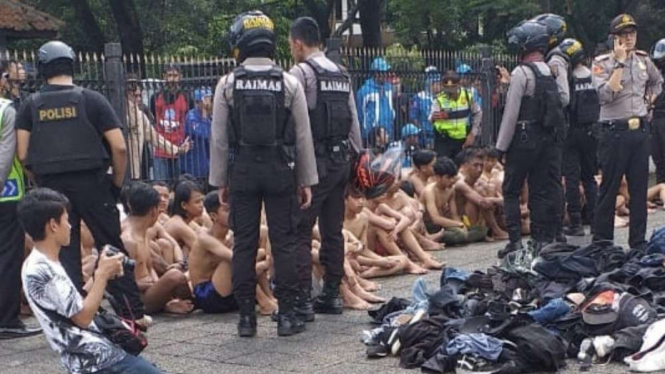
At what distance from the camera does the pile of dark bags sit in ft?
20.5

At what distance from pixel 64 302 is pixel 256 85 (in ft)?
8.45

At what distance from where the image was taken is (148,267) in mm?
8578

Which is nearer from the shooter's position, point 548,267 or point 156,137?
point 548,267

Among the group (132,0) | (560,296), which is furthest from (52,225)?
(132,0)

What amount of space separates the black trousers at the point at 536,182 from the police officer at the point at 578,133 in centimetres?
159

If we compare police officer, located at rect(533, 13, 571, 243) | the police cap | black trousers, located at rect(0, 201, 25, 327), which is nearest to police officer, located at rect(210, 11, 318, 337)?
the police cap

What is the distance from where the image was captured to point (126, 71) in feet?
38.9

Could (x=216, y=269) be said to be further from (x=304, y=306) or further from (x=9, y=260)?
(x=9, y=260)

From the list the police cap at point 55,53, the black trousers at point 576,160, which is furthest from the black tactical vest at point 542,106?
the police cap at point 55,53

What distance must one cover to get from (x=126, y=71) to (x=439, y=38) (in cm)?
2273

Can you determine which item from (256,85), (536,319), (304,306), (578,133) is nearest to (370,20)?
(578,133)

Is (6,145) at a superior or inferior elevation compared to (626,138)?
superior

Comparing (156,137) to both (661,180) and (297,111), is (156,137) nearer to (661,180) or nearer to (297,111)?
(297,111)

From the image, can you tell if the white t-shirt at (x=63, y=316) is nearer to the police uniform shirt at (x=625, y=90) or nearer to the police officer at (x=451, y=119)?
the police uniform shirt at (x=625, y=90)
